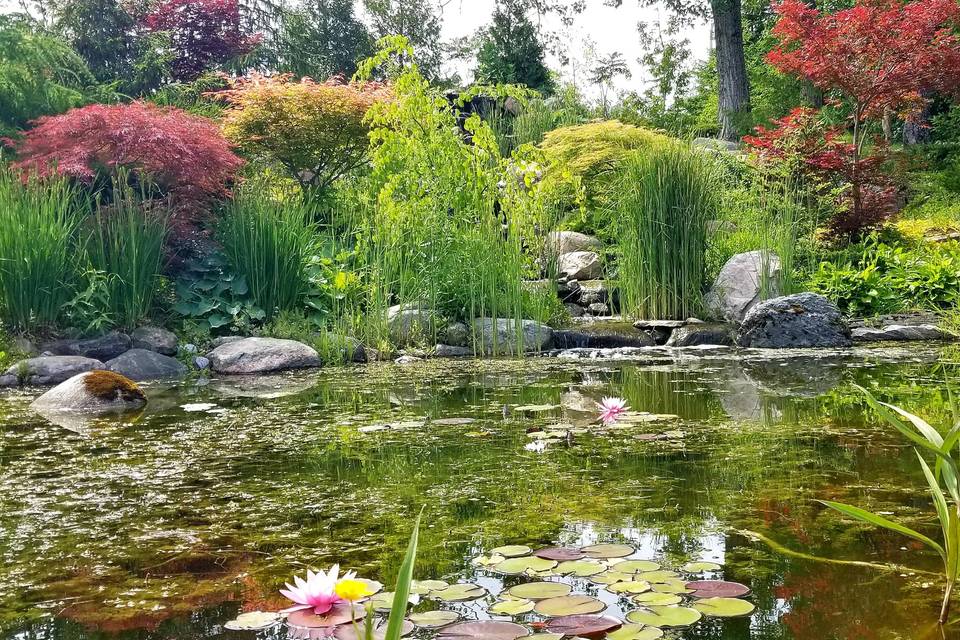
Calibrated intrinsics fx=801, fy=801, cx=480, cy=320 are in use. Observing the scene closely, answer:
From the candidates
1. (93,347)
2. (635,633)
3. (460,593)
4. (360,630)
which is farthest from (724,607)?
(93,347)

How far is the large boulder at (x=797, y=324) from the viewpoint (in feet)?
20.8

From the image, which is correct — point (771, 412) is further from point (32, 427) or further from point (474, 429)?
point (32, 427)

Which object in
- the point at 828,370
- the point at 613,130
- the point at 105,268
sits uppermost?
the point at 613,130

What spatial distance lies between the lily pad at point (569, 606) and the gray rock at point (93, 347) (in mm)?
5245

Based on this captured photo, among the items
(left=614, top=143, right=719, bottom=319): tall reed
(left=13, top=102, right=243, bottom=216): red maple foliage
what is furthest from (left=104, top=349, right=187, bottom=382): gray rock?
(left=614, top=143, right=719, bottom=319): tall reed

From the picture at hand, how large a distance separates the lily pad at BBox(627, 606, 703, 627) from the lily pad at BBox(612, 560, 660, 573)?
0.17 metres

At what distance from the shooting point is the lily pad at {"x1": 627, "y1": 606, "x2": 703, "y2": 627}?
4.26 feet

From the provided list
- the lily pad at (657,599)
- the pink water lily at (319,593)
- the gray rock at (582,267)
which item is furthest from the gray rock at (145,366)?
the pink water lily at (319,593)

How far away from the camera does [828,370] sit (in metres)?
4.79

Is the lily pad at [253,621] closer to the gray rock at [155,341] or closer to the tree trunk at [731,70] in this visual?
the gray rock at [155,341]

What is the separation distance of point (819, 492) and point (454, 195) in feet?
14.9

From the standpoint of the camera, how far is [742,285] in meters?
7.10

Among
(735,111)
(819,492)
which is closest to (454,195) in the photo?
(819,492)

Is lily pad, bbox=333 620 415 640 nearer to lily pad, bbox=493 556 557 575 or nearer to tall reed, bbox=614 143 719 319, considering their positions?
lily pad, bbox=493 556 557 575
